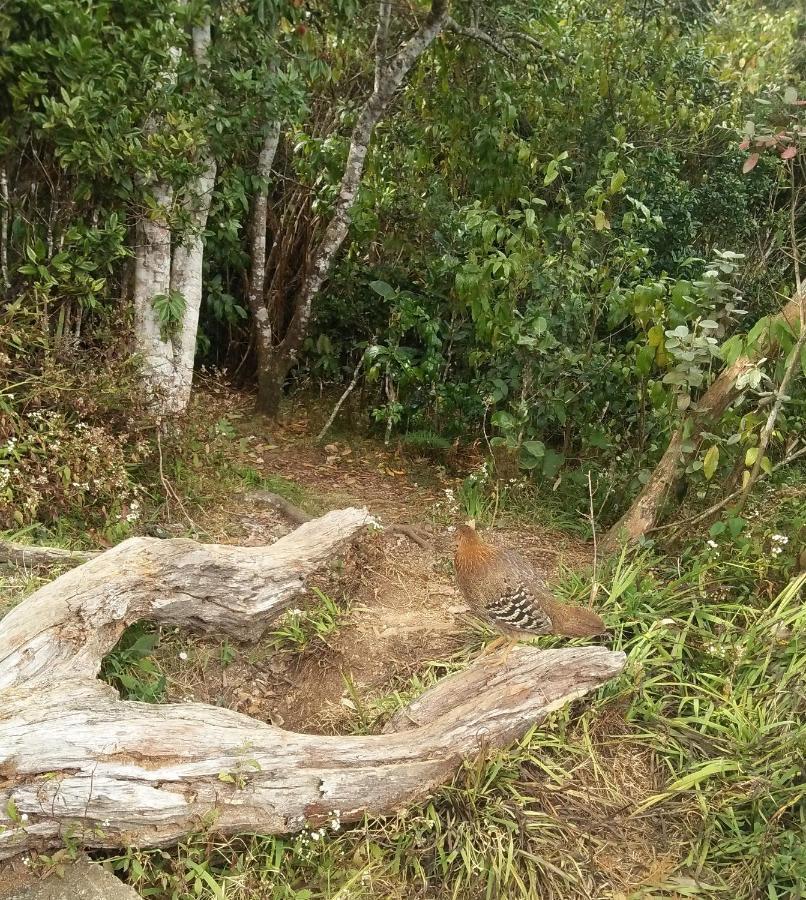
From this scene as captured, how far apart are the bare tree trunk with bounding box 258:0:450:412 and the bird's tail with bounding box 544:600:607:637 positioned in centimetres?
397

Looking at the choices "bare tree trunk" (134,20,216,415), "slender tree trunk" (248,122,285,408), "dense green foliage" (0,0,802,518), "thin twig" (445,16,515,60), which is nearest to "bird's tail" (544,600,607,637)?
"dense green foliage" (0,0,802,518)

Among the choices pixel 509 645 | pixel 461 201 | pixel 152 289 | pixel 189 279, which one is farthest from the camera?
pixel 461 201

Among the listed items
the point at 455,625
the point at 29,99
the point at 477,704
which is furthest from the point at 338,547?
the point at 29,99

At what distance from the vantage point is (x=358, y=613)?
4836 millimetres

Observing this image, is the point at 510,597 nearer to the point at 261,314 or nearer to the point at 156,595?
the point at 156,595

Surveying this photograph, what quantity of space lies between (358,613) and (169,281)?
288cm

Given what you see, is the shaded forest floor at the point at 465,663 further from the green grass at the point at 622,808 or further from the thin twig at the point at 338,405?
the thin twig at the point at 338,405

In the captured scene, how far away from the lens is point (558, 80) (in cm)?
643

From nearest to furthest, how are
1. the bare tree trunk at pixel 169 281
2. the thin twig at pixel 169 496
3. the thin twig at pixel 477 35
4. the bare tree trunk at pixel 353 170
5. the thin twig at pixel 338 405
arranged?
1. the thin twig at pixel 169 496
2. the bare tree trunk at pixel 169 281
3. the bare tree trunk at pixel 353 170
4. the thin twig at pixel 477 35
5. the thin twig at pixel 338 405

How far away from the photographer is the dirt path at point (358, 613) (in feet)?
13.9

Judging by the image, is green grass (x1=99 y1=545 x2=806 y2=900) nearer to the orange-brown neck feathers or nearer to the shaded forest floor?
the shaded forest floor

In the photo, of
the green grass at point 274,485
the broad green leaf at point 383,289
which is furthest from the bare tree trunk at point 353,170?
the green grass at point 274,485

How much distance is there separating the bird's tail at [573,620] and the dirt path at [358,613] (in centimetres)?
68

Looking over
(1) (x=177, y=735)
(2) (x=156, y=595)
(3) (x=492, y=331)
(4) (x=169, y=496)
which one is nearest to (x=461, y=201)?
(3) (x=492, y=331)
